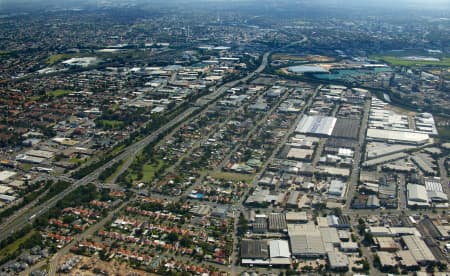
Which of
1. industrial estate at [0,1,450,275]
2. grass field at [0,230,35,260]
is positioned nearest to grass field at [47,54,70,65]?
industrial estate at [0,1,450,275]

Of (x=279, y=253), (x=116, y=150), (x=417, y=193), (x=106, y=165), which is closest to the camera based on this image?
(x=279, y=253)

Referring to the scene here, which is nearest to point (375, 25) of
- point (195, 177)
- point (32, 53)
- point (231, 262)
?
point (32, 53)

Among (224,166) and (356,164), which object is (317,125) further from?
(224,166)

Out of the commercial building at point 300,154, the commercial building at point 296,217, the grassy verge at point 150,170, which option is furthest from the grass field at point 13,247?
the commercial building at point 300,154

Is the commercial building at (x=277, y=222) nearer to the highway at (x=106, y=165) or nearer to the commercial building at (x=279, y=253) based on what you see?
the commercial building at (x=279, y=253)

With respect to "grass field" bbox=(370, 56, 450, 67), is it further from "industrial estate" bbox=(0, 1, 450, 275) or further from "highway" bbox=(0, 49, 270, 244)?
"highway" bbox=(0, 49, 270, 244)

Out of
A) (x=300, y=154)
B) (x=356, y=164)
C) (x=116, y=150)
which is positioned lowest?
(x=356, y=164)

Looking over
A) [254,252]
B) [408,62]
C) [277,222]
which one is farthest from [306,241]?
[408,62]

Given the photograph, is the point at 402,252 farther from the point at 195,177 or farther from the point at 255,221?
the point at 195,177
